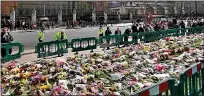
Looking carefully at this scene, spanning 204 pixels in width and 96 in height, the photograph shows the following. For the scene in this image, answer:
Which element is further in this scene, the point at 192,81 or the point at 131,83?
the point at 131,83

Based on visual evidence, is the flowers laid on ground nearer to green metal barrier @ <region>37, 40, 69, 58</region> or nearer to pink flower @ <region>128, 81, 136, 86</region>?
pink flower @ <region>128, 81, 136, 86</region>

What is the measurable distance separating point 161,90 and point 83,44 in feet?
54.2

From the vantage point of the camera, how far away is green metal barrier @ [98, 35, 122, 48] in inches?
928

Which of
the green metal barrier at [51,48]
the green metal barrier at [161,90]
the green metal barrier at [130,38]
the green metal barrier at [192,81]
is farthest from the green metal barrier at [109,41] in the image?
the green metal barrier at [161,90]

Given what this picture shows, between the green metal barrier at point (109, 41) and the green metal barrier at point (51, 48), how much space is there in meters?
3.48

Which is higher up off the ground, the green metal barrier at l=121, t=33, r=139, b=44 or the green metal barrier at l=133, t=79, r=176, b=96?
the green metal barrier at l=133, t=79, r=176, b=96

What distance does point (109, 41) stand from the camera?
947 inches

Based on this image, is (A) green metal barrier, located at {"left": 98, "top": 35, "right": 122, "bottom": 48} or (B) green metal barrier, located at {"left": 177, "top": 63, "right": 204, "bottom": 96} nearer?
(B) green metal barrier, located at {"left": 177, "top": 63, "right": 204, "bottom": 96}

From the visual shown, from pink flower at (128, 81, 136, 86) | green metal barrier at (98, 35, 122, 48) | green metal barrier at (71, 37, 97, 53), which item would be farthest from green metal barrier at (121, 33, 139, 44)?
pink flower at (128, 81, 136, 86)

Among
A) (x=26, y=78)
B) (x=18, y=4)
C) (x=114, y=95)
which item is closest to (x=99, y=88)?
(x=114, y=95)

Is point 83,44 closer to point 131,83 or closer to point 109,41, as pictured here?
point 109,41


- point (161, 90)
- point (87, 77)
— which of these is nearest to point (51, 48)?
point (87, 77)

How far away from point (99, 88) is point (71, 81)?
118 centimetres

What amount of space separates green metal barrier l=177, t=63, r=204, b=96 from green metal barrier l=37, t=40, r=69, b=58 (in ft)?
39.1
